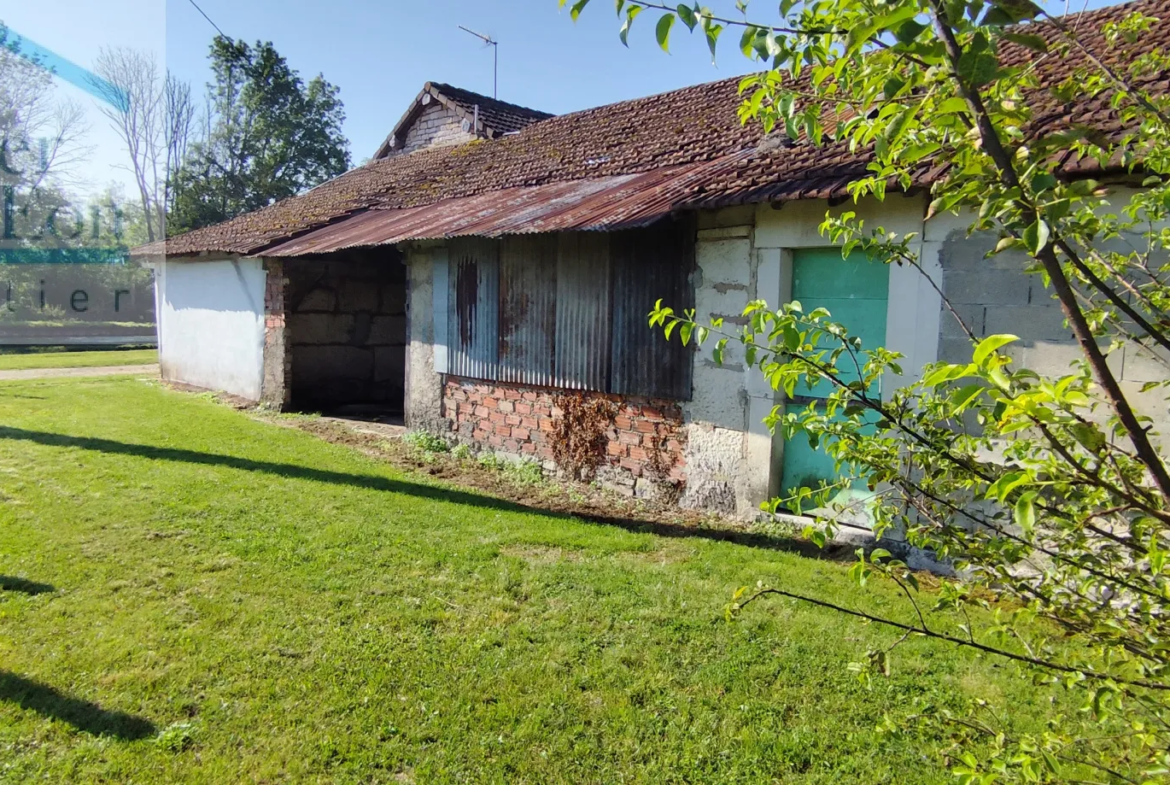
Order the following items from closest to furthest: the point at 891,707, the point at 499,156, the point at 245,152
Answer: the point at 891,707, the point at 499,156, the point at 245,152

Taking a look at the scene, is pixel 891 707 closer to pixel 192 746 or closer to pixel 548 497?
pixel 192 746

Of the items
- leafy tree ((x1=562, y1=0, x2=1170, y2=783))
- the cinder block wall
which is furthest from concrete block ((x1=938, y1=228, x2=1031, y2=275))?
leafy tree ((x1=562, y1=0, x2=1170, y2=783))

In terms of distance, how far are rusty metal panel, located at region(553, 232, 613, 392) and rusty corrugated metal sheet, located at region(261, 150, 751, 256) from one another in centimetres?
42

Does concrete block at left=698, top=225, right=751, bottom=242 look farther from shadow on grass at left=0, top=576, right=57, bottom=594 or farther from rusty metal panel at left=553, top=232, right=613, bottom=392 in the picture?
shadow on grass at left=0, top=576, right=57, bottom=594

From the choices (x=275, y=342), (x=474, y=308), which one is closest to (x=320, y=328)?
(x=275, y=342)

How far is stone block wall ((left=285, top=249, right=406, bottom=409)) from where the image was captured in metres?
12.2

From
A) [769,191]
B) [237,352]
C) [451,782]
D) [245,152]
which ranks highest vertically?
[245,152]

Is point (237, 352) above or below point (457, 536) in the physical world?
above

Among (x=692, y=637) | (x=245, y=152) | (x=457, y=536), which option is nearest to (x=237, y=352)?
(x=457, y=536)

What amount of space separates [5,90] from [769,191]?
27.4 feet

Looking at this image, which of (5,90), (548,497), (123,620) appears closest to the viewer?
(123,620)

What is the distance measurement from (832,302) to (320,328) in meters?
9.43

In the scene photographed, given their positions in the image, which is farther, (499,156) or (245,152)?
(245,152)

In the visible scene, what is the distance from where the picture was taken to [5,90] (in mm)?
7820
